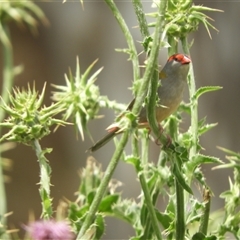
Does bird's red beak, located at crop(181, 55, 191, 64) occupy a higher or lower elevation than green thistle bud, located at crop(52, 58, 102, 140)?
higher

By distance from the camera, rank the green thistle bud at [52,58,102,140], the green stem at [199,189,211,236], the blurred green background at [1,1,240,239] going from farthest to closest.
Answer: the blurred green background at [1,1,240,239], the green thistle bud at [52,58,102,140], the green stem at [199,189,211,236]

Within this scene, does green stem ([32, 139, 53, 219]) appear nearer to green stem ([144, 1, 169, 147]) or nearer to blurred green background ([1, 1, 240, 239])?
green stem ([144, 1, 169, 147])

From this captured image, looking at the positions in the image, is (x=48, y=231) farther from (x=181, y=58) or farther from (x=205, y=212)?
(x=181, y=58)

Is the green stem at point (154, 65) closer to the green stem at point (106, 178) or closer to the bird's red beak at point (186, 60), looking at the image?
the green stem at point (106, 178)

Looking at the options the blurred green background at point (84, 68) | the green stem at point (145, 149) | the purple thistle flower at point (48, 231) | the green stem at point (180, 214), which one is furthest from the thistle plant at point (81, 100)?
the blurred green background at point (84, 68)

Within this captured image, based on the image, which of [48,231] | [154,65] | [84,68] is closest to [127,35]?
[154,65]

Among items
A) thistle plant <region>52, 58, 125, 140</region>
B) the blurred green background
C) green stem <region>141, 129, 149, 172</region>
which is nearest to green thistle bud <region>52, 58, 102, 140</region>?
thistle plant <region>52, 58, 125, 140</region>

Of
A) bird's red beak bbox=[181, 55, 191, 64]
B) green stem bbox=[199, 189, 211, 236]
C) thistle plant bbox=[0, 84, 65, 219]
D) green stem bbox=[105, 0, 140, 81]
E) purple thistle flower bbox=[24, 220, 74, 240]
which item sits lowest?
green stem bbox=[199, 189, 211, 236]
